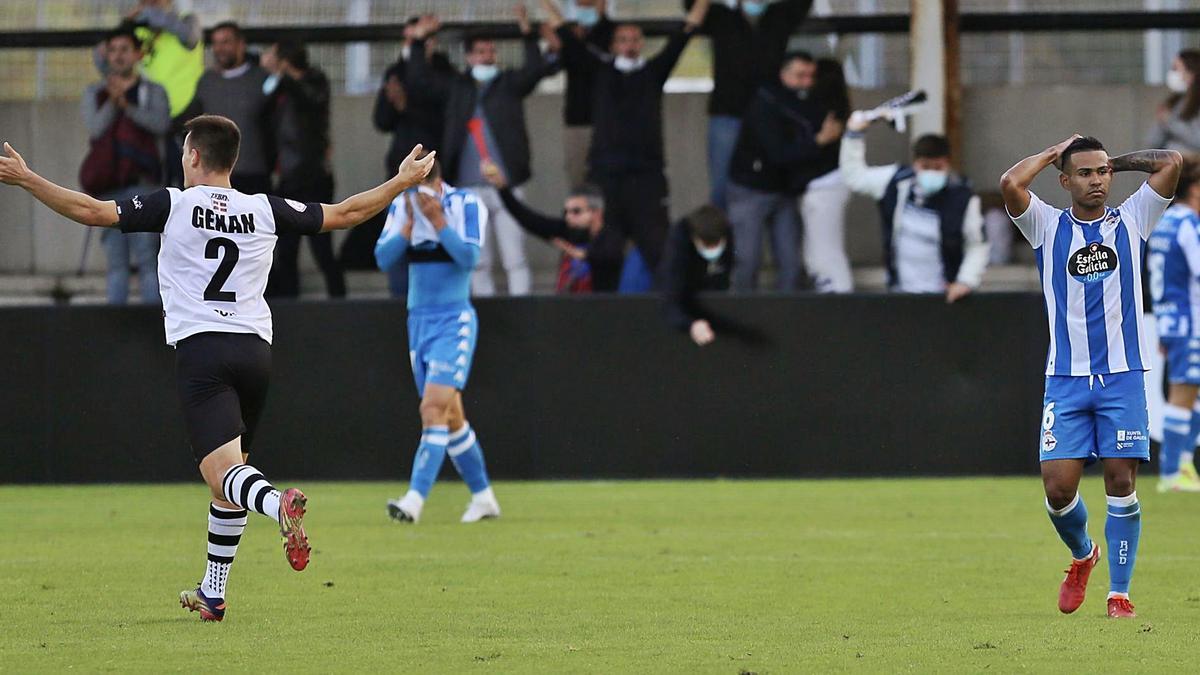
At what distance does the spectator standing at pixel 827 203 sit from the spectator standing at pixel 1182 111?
2716 millimetres

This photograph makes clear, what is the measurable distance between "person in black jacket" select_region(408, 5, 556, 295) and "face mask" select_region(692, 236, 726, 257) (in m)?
1.94

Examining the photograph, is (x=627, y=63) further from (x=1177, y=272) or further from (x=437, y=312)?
(x=1177, y=272)

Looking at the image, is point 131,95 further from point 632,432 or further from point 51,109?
point 632,432

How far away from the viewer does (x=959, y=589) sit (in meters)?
9.39

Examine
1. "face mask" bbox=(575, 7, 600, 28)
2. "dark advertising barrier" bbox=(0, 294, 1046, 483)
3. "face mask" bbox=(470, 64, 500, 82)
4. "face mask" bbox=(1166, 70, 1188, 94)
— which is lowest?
"dark advertising barrier" bbox=(0, 294, 1046, 483)

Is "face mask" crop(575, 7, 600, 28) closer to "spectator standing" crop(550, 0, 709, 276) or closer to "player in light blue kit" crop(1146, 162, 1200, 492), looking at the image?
"spectator standing" crop(550, 0, 709, 276)

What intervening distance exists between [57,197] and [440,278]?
519 cm

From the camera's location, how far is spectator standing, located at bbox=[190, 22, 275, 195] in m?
16.7

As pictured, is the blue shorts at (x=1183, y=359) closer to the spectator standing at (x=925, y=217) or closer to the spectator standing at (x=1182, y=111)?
the spectator standing at (x=925, y=217)

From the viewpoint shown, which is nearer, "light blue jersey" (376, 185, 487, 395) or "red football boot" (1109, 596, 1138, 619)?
"red football boot" (1109, 596, 1138, 619)

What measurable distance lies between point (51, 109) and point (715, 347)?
7.53m

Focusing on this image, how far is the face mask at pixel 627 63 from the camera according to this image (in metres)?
16.6

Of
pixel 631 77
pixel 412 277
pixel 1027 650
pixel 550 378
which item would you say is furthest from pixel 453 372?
pixel 1027 650

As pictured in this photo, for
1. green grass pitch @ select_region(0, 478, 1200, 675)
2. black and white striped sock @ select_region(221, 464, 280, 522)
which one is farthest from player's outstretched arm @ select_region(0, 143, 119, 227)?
green grass pitch @ select_region(0, 478, 1200, 675)
